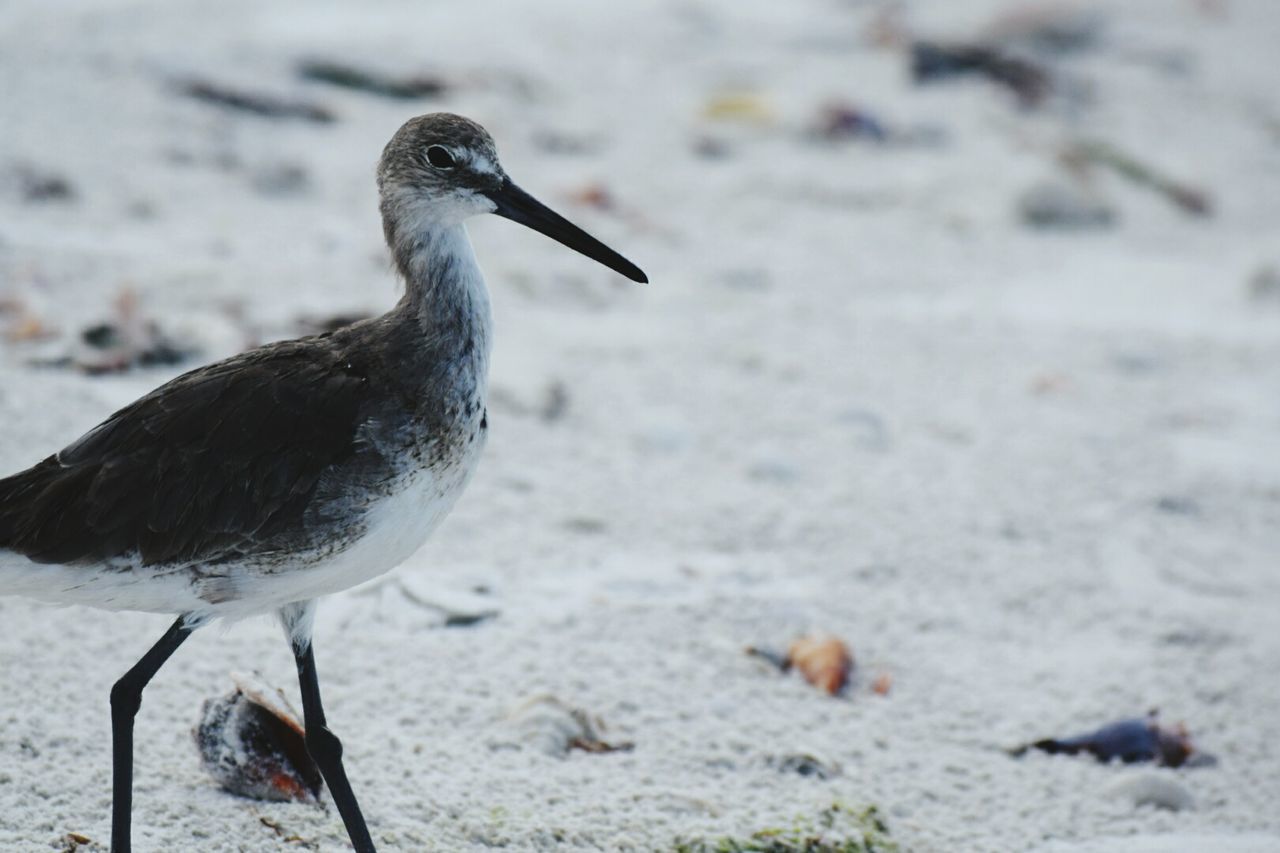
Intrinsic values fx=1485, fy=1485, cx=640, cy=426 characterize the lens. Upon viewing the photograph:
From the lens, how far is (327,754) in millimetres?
3545

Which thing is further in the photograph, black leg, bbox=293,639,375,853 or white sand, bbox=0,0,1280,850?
white sand, bbox=0,0,1280,850

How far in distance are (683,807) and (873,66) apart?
732cm

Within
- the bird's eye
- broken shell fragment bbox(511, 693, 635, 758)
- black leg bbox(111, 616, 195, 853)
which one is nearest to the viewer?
black leg bbox(111, 616, 195, 853)

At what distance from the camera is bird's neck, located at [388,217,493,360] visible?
3.63m

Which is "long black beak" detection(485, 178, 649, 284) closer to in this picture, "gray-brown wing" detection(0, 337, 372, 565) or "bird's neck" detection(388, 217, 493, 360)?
"bird's neck" detection(388, 217, 493, 360)

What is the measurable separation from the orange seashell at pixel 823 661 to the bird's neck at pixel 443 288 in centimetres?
160

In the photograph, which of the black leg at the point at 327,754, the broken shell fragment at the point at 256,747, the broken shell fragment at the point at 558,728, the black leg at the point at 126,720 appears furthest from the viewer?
the broken shell fragment at the point at 558,728

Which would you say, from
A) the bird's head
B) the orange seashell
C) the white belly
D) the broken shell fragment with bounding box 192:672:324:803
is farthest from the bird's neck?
the orange seashell

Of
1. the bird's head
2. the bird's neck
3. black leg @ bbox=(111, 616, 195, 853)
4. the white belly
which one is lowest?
black leg @ bbox=(111, 616, 195, 853)

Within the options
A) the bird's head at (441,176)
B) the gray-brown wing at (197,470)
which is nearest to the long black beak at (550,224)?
the bird's head at (441,176)

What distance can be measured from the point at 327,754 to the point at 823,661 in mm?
1696

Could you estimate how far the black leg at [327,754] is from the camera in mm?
3451

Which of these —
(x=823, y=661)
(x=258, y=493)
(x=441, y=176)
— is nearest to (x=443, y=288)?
(x=441, y=176)

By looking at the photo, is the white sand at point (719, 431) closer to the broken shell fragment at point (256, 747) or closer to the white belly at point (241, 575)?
the broken shell fragment at point (256, 747)
